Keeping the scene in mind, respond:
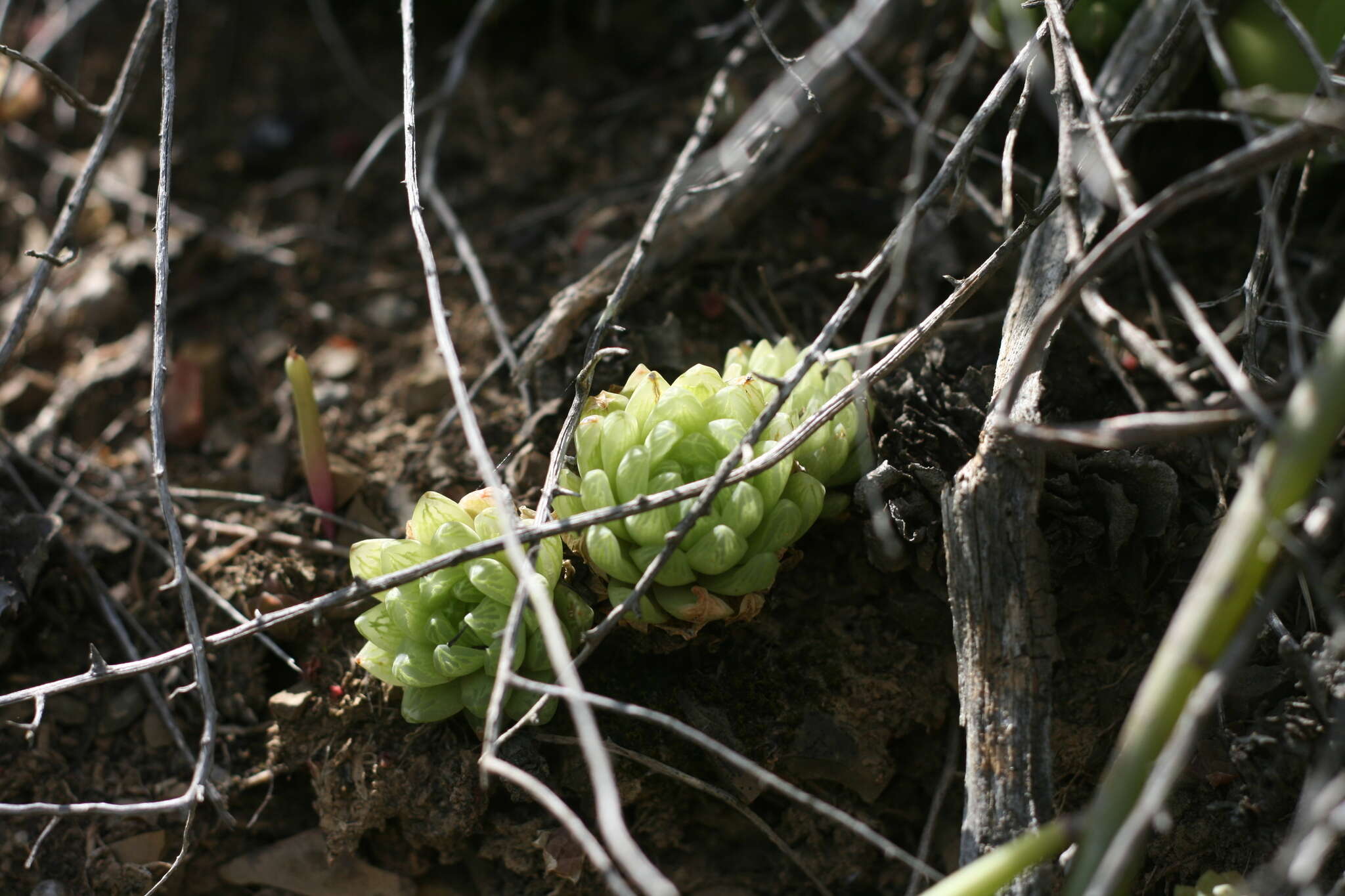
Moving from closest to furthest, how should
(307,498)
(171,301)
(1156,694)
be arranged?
(1156,694), (307,498), (171,301)

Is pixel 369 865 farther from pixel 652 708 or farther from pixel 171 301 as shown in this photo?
pixel 171 301

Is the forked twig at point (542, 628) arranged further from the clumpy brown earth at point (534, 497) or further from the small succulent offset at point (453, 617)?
the clumpy brown earth at point (534, 497)

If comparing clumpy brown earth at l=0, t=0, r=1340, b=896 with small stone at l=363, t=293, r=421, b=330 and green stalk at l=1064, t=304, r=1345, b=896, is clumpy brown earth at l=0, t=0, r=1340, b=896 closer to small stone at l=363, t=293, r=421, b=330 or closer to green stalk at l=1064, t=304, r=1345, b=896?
small stone at l=363, t=293, r=421, b=330

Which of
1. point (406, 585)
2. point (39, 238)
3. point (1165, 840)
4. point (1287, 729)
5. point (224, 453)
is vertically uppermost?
point (39, 238)

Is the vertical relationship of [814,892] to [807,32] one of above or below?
below

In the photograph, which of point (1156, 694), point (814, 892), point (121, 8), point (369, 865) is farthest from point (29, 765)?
point (121, 8)

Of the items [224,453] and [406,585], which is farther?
[224,453]
